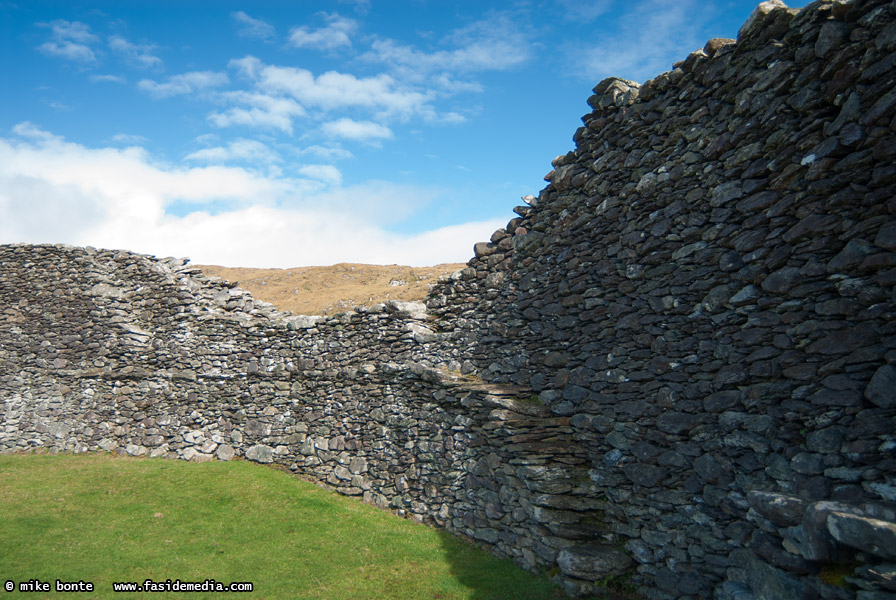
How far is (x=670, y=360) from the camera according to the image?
29.1 feet

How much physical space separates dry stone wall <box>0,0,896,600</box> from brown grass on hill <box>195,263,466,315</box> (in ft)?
37.3

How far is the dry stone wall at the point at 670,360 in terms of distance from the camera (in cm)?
640

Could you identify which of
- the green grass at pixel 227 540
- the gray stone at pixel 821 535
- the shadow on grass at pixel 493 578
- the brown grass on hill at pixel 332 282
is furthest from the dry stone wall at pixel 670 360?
the brown grass on hill at pixel 332 282

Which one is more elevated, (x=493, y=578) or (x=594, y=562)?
(x=594, y=562)

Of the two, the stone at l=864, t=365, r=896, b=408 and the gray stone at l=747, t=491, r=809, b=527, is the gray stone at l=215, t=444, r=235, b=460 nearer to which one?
the gray stone at l=747, t=491, r=809, b=527

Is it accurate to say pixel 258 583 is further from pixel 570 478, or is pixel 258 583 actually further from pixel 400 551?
pixel 570 478

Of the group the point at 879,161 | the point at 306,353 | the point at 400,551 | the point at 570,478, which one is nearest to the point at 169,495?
the point at 306,353

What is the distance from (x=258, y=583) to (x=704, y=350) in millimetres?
8573

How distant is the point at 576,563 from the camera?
9.25 meters

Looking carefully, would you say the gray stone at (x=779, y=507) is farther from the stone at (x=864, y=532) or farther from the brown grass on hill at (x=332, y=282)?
the brown grass on hill at (x=332, y=282)

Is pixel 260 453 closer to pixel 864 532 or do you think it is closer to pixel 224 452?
pixel 224 452

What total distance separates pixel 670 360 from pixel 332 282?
3265cm

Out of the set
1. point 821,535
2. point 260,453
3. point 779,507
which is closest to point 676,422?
point 779,507

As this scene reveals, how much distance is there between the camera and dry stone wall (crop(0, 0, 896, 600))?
6.40m
